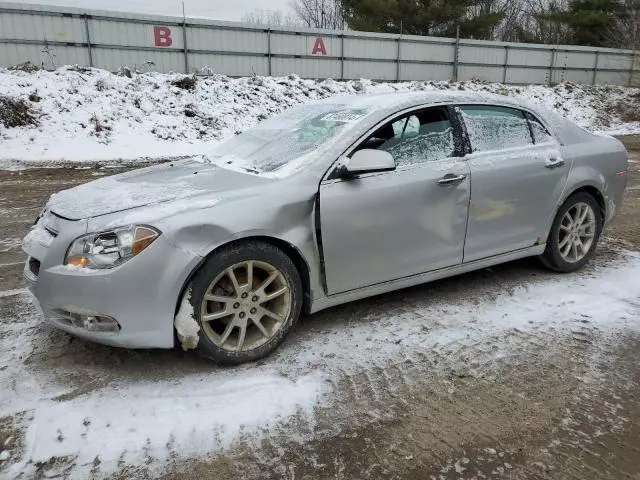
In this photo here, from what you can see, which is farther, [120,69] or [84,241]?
[120,69]

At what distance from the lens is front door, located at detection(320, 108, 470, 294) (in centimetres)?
336

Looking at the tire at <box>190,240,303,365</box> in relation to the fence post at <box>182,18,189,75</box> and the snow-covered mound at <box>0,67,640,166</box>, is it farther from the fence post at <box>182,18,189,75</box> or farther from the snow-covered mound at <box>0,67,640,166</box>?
the fence post at <box>182,18,189,75</box>

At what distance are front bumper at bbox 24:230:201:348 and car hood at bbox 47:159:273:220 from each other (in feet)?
1.13

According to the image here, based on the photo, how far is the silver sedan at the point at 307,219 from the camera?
9.43 feet

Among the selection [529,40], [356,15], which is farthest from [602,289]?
[529,40]

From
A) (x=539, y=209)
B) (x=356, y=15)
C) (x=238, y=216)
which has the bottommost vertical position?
(x=539, y=209)

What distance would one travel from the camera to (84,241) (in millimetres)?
2855

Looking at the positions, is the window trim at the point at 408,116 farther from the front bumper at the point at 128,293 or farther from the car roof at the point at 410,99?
the front bumper at the point at 128,293

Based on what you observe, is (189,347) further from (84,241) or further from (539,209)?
(539,209)

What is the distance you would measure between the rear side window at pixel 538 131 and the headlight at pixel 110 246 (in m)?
3.10

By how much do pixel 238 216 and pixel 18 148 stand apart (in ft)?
36.2

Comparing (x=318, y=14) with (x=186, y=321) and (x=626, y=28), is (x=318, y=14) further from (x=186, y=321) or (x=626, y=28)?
(x=186, y=321)

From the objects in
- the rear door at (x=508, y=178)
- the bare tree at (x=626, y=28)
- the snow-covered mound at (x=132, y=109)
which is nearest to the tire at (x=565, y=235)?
the rear door at (x=508, y=178)

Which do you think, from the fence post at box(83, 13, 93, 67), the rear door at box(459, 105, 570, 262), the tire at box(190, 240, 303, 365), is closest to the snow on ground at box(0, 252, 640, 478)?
the tire at box(190, 240, 303, 365)
